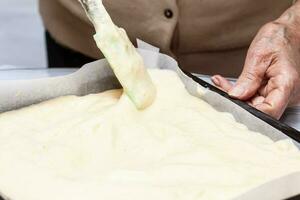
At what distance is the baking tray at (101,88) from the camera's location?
0.84 m

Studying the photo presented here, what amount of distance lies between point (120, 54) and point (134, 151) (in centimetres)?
16

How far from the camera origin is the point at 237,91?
3.07ft

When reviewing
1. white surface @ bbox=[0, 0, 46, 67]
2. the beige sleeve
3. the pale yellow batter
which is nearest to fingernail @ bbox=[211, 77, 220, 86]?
the pale yellow batter

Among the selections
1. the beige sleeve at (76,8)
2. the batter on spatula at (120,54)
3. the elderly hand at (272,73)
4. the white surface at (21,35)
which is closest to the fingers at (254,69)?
the elderly hand at (272,73)

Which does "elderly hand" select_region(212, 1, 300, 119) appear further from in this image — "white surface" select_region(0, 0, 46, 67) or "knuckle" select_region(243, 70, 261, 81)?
"white surface" select_region(0, 0, 46, 67)

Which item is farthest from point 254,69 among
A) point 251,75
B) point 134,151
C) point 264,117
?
point 134,151

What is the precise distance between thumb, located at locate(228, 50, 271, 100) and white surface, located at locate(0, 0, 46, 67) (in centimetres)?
149

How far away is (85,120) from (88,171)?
120 mm

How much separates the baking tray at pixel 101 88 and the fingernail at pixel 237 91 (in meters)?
0.02

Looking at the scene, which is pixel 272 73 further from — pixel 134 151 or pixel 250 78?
pixel 134 151

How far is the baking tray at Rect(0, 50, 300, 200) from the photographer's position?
2.76 ft

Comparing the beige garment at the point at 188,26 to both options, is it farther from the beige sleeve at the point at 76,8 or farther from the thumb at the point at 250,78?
the thumb at the point at 250,78

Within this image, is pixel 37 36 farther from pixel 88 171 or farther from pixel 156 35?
pixel 88 171

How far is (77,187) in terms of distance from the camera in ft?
2.17
